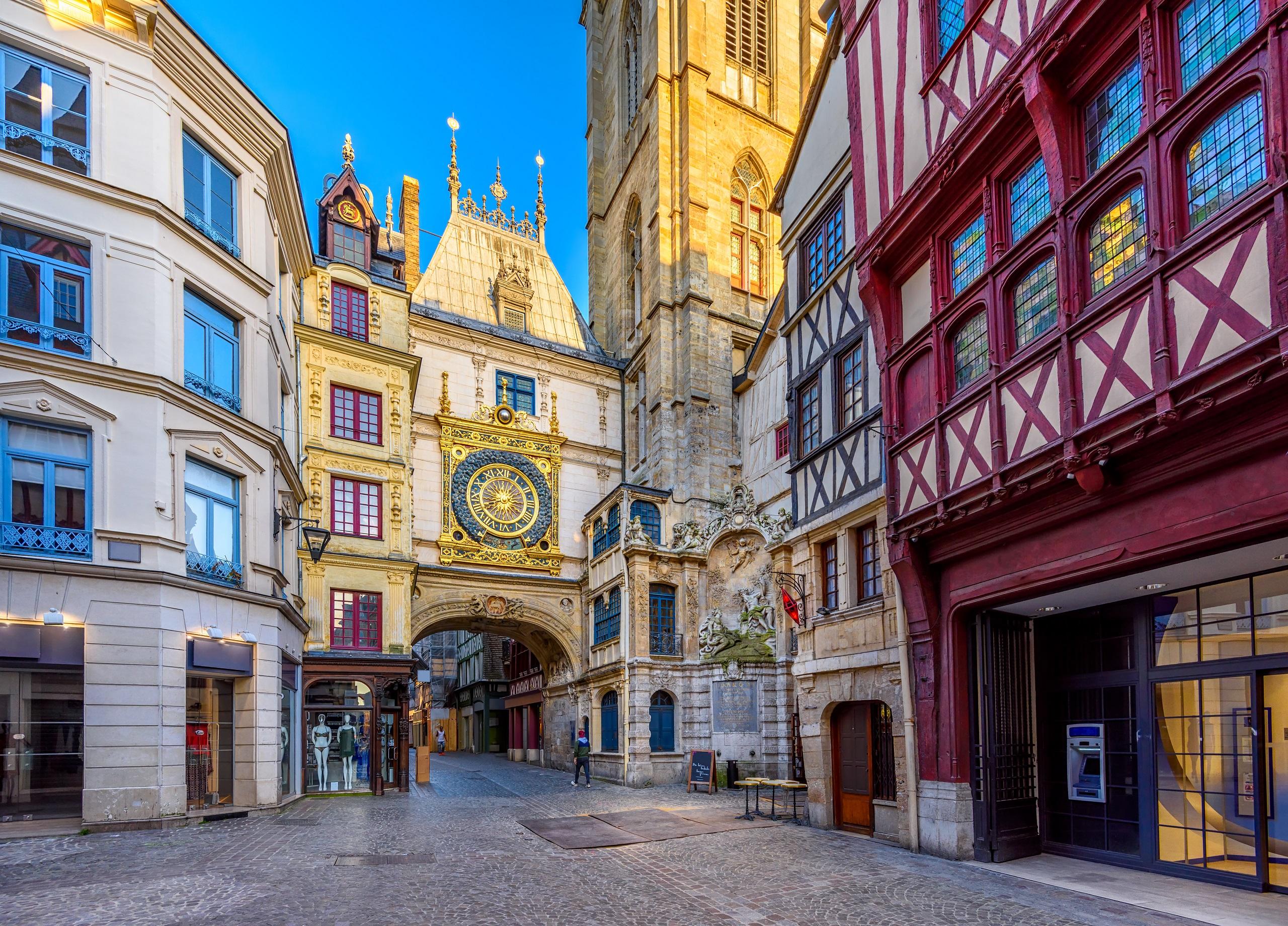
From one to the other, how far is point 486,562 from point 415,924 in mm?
20665

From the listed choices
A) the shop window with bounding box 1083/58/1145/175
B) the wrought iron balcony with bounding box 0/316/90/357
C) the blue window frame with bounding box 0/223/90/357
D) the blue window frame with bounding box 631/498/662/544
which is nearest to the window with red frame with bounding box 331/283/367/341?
the blue window frame with bounding box 631/498/662/544

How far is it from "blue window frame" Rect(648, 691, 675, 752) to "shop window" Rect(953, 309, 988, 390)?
16.3 meters

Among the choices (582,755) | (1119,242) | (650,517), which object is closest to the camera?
(1119,242)

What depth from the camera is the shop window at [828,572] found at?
43.3 feet

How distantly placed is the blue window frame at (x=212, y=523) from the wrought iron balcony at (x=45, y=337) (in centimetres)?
226

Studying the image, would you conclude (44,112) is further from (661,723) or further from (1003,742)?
(661,723)

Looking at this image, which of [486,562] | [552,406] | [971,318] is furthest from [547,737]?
[971,318]

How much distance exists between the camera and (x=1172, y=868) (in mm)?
8594

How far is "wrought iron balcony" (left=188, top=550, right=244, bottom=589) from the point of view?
13.3 m

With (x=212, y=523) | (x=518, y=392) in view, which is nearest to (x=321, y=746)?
(x=212, y=523)

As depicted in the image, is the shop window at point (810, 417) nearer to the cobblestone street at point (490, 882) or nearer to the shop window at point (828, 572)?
the shop window at point (828, 572)

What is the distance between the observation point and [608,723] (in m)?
25.7

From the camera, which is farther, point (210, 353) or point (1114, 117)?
point (210, 353)

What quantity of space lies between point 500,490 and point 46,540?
1708 centimetres
